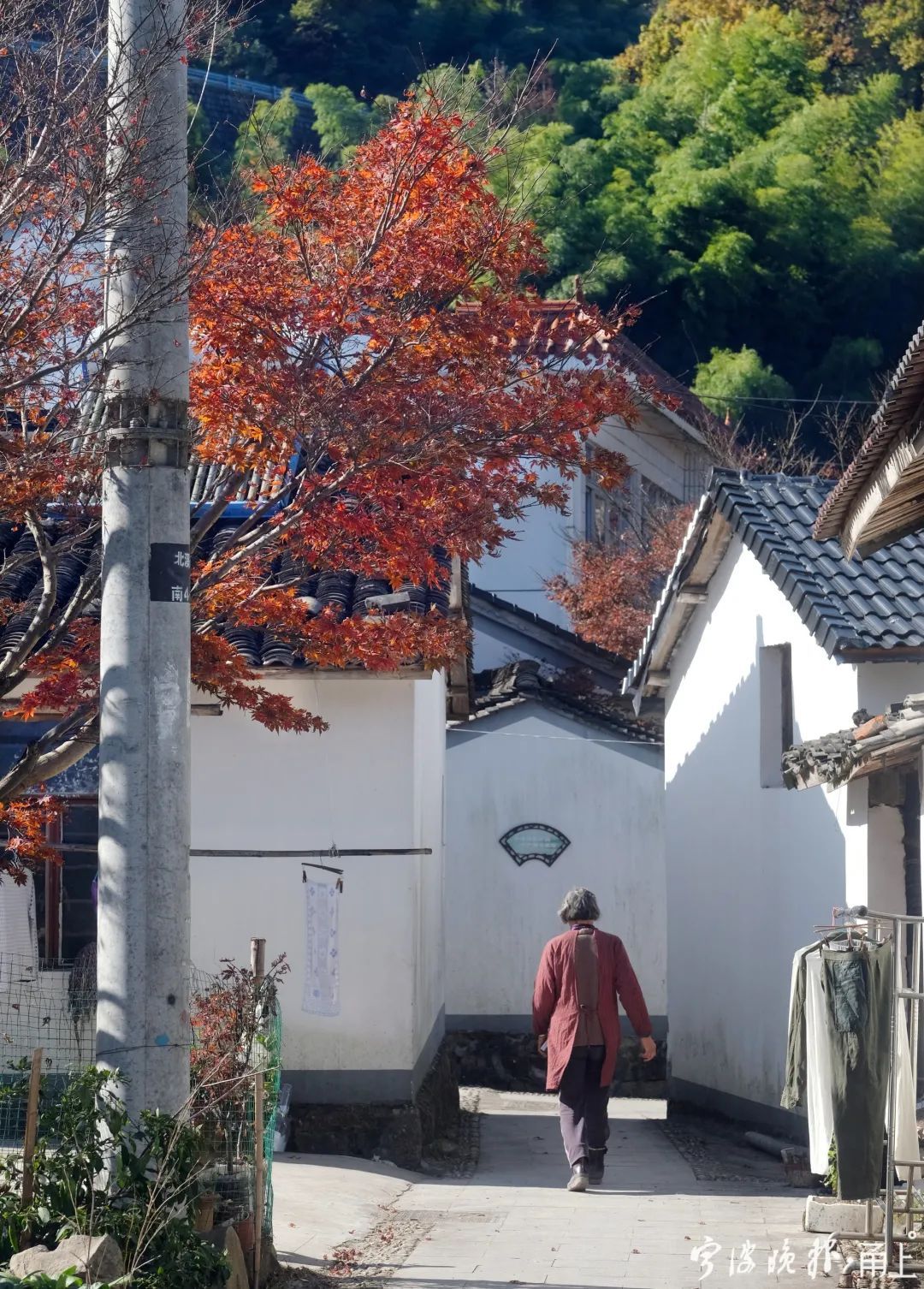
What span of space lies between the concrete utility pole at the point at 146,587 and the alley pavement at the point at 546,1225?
2.33 m

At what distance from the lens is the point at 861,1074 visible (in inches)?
352

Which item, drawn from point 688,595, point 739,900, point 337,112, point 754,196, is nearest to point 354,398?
point 739,900

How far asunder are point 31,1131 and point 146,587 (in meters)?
2.64

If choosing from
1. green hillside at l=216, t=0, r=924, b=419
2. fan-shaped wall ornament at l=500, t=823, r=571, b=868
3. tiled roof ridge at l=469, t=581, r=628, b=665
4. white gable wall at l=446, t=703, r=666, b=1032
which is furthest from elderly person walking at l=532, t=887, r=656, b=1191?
green hillside at l=216, t=0, r=924, b=419

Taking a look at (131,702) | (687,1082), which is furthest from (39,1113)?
(687,1082)

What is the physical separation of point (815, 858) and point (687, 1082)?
15.0ft

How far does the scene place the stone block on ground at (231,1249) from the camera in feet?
24.5

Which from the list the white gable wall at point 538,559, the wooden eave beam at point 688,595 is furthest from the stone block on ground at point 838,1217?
the white gable wall at point 538,559

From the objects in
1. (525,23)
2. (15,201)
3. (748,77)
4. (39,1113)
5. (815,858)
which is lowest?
(39,1113)

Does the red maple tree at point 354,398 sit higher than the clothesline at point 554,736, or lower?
higher

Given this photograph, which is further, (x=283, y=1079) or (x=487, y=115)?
(x=283, y=1079)

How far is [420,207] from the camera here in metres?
9.93

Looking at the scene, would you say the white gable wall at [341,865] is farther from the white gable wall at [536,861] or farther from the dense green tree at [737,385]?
the dense green tree at [737,385]

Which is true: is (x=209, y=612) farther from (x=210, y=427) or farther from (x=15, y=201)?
(x=15, y=201)
